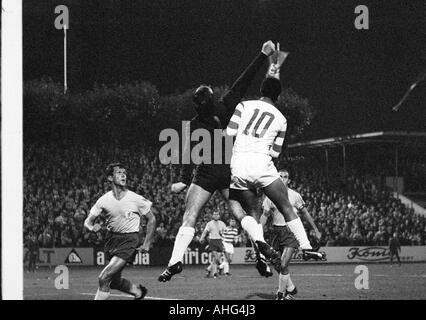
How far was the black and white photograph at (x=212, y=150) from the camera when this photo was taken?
1205 centimetres

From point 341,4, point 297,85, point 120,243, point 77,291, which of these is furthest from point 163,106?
point 120,243

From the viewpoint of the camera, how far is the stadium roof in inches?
1152

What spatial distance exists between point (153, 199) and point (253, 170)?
12697 mm

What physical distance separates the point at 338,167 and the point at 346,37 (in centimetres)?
802

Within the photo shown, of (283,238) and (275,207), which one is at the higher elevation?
(275,207)

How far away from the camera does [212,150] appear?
13.8 m

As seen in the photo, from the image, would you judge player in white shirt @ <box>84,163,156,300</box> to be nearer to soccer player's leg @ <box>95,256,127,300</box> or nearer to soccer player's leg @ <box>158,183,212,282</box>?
soccer player's leg @ <box>95,256,127,300</box>

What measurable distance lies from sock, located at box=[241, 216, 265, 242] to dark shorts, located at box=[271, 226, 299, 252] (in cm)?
295

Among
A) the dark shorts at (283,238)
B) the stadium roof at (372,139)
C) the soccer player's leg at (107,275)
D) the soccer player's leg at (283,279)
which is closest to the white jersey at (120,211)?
the soccer player's leg at (107,275)

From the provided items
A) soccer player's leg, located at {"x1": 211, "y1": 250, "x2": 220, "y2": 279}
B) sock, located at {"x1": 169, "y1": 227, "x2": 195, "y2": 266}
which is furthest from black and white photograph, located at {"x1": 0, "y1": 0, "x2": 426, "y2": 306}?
soccer player's leg, located at {"x1": 211, "y1": 250, "x2": 220, "y2": 279}

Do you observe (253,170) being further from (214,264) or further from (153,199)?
(153,199)

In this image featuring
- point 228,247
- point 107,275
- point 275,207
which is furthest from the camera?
point 228,247

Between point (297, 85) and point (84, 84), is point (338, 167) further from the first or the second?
point (84, 84)

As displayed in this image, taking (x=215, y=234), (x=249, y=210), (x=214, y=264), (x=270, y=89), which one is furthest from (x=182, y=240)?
(x=215, y=234)
